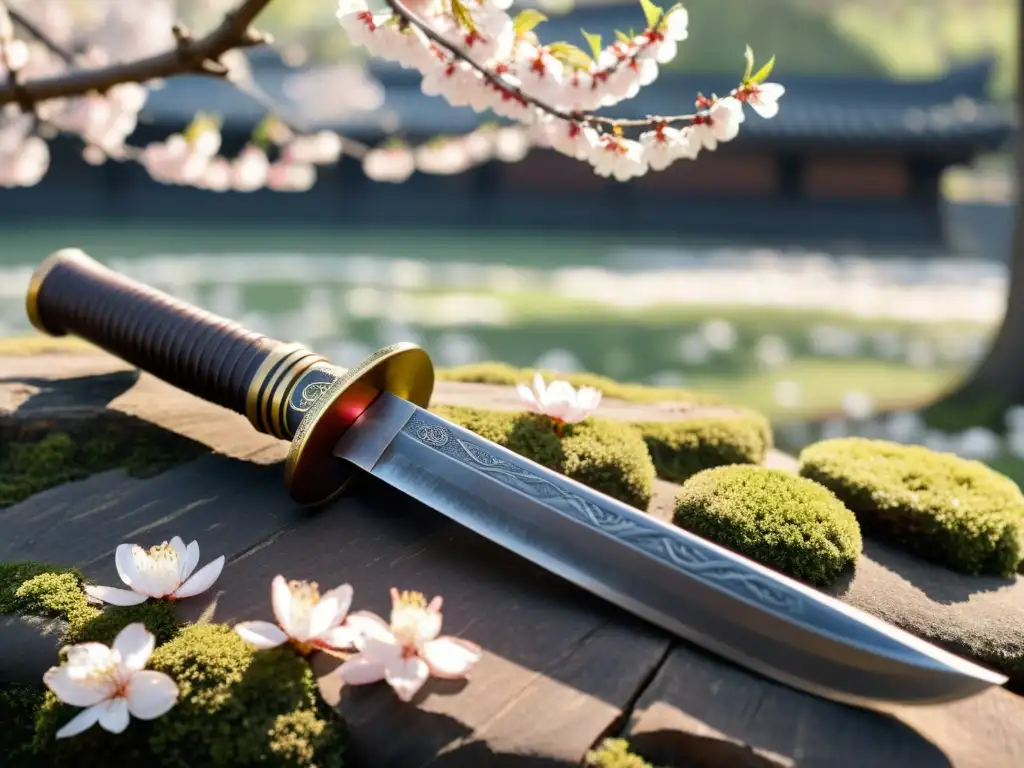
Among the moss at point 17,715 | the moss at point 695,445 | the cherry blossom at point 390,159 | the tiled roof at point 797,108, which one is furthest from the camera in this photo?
the tiled roof at point 797,108

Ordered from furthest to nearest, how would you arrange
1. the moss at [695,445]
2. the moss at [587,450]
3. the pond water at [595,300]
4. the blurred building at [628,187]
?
the blurred building at [628,187] → the pond water at [595,300] → the moss at [695,445] → the moss at [587,450]

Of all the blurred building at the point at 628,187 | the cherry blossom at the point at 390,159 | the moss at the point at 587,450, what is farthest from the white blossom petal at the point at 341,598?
the blurred building at the point at 628,187

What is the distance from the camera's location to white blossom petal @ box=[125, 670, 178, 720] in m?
1.57

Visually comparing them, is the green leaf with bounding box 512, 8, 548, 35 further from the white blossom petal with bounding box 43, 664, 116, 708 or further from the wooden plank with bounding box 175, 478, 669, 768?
the white blossom petal with bounding box 43, 664, 116, 708

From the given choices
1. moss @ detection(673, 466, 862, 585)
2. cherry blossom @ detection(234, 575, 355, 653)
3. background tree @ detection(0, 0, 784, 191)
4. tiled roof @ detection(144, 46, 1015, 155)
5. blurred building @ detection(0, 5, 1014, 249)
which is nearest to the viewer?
cherry blossom @ detection(234, 575, 355, 653)

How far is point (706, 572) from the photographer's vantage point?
5.55ft

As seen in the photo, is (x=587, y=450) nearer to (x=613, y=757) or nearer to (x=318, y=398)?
(x=318, y=398)

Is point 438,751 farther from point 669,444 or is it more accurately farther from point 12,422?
point 12,422

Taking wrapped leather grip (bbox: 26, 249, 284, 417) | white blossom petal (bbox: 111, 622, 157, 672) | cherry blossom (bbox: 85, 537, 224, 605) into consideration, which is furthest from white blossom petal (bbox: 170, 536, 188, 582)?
wrapped leather grip (bbox: 26, 249, 284, 417)

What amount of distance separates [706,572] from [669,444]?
1116mm

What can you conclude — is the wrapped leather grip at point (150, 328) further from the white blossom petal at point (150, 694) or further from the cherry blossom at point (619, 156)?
the cherry blossom at point (619, 156)

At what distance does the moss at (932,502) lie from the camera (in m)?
2.26

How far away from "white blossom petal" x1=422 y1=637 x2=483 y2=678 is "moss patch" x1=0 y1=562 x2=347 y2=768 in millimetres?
201

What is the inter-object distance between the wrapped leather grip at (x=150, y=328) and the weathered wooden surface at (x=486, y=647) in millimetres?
282
